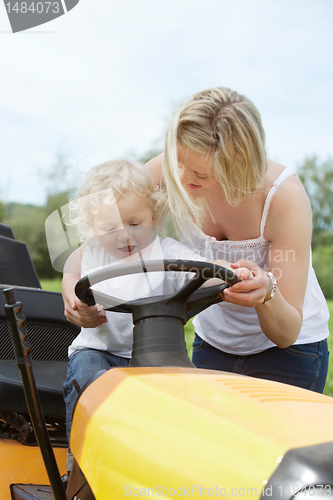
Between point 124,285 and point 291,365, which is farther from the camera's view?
point 291,365

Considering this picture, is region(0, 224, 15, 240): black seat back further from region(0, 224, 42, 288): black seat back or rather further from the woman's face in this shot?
the woman's face

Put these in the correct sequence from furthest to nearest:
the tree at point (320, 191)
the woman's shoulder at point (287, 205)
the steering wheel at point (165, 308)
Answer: the tree at point (320, 191) < the woman's shoulder at point (287, 205) < the steering wheel at point (165, 308)

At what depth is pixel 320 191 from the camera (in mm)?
23500

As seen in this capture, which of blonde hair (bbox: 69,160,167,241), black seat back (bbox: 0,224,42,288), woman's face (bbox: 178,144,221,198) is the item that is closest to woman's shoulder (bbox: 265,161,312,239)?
woman's face (bbox: 178,144,221,198)

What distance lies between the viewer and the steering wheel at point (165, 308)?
103cm

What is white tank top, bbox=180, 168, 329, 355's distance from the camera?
1466 millimetres

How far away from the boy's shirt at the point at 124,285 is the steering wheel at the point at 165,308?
0.22 feet

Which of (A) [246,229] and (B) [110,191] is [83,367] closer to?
(B) [110,191]

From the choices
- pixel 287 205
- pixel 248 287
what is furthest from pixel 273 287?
pixel 287 205

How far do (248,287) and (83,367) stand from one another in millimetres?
534

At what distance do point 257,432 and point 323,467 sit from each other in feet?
0.34
